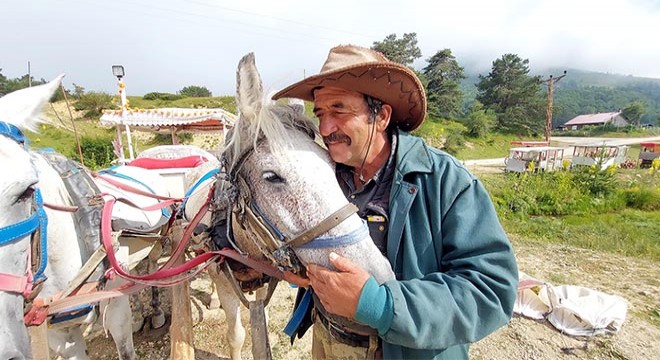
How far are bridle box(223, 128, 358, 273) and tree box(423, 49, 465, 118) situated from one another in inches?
1755

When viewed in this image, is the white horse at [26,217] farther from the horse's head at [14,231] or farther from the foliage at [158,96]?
the foliage at [158,96]

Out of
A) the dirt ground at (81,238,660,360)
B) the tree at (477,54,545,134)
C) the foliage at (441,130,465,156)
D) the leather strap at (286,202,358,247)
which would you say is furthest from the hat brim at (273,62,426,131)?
the tree at (477,54,545,134)

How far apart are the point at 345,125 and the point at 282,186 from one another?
0.40 m

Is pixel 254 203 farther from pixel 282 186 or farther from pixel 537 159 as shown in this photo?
pixel 537 159

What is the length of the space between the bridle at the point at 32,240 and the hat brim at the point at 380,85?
120cm

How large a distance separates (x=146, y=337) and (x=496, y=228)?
4.12 m

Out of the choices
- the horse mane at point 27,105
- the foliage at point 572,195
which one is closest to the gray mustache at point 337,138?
the horse mane at point 27,105

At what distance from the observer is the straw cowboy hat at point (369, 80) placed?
4.42ft

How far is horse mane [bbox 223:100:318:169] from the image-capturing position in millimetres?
1358

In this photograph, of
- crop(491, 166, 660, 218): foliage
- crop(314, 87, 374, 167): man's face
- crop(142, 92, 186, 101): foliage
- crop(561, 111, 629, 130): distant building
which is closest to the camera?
crop(314, 87, 374, 167): man's face

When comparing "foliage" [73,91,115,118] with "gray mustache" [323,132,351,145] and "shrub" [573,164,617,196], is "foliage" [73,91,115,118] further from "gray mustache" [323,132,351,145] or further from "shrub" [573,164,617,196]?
"shrub" [573,164,617,196]

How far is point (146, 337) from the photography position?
3.63 meters

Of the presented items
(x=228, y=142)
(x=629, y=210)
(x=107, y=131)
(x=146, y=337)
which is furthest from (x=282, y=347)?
(x=107, y=131)

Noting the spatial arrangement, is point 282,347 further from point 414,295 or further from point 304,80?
point 304,80
